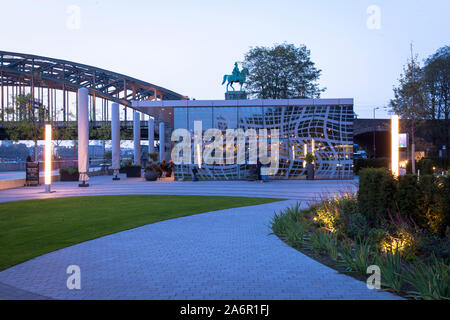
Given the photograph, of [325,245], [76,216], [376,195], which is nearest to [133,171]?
[76,216]

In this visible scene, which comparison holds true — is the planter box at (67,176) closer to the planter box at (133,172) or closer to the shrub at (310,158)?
the planter box at (133,172)

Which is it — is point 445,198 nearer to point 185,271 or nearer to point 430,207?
point 430,207

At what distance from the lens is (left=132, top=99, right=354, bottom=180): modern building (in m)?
26.2

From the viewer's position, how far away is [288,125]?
2653cm

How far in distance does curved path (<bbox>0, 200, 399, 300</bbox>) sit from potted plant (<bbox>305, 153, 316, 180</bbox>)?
1857cm

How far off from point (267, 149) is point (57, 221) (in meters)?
18.6

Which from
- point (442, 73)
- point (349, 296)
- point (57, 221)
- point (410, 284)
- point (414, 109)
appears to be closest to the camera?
point (349, 296)

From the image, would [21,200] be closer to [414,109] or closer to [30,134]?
[30,134]

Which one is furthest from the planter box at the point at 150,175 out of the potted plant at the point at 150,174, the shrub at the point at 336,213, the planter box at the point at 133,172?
the shrub at the point at 336,213

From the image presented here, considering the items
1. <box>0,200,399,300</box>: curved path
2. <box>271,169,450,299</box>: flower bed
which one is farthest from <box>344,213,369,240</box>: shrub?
<box>0,200,399,300</box>: curved path

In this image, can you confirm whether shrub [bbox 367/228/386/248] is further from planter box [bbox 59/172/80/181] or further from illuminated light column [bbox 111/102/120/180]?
planter box [bbox 59/172/80/181]

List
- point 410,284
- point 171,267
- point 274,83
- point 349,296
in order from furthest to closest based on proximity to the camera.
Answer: point 274,83
point 171,267
point 410,284
point 349,296

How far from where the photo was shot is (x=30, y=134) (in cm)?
2922
